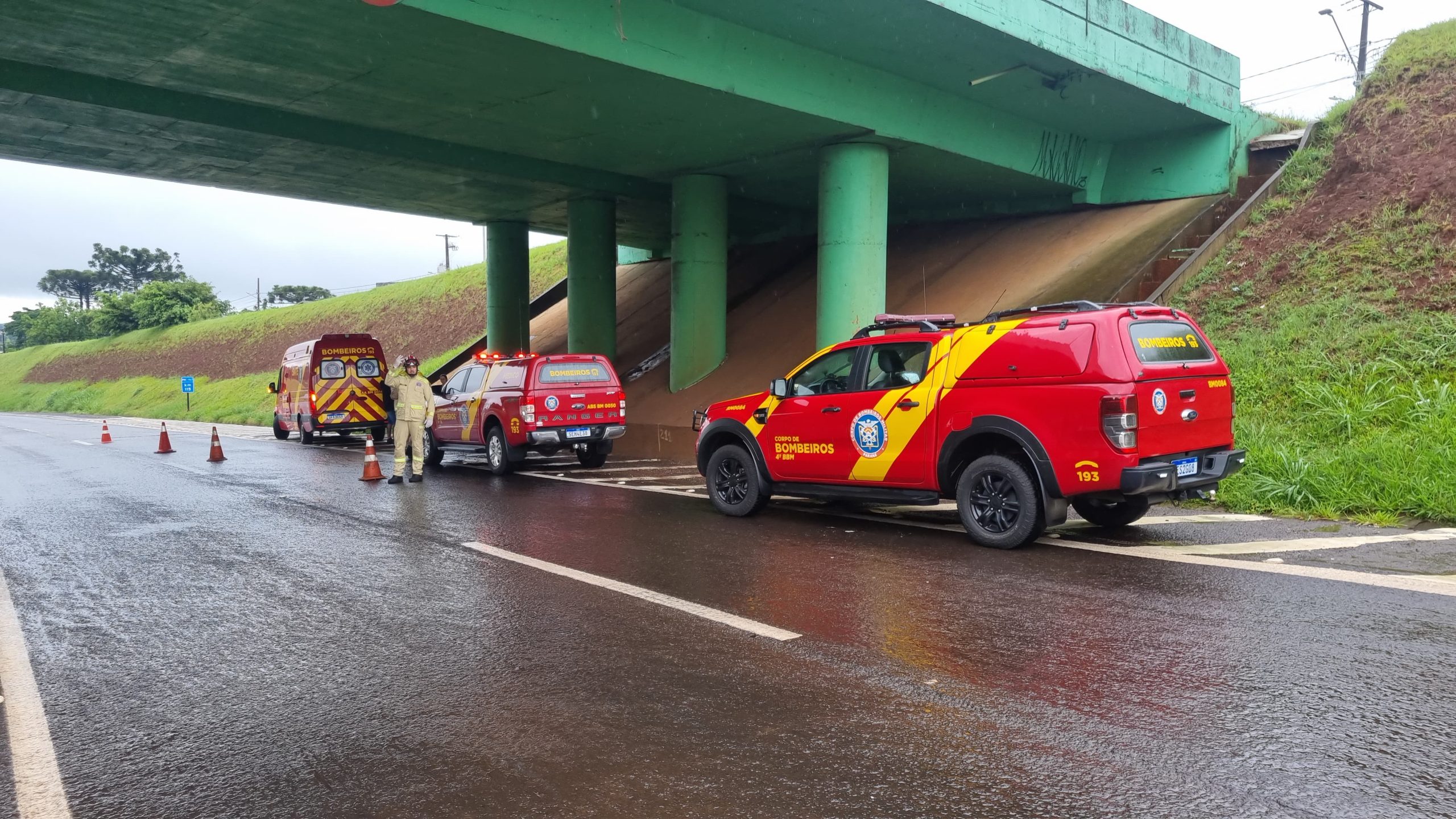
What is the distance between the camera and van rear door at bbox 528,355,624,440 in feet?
46.8

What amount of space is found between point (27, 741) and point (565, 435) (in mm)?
10441

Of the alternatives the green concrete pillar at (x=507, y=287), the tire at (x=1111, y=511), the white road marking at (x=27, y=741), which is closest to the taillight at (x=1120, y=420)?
the tire at (x=1111, y=511)

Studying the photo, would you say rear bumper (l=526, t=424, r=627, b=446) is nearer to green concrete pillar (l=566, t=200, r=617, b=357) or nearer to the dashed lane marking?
the dashed lane marking

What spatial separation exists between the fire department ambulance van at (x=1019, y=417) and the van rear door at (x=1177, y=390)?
0.5 inches

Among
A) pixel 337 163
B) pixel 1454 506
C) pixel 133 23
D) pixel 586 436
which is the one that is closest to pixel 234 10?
pixel 133 23

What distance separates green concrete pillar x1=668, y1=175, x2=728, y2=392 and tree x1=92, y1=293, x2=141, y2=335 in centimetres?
6481

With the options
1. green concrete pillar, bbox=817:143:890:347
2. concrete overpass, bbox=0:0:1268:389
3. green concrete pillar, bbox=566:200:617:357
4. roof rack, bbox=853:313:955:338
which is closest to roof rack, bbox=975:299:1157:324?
roof rack, bbox=853:313:955:338

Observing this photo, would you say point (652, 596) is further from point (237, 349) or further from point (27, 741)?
point (237, 349)

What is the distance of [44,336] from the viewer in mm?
87625

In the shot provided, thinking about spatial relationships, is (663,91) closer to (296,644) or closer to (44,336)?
(296,644)

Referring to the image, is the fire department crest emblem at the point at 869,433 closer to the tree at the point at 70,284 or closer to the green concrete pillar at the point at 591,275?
the green concrete pillar at the point at 591,275

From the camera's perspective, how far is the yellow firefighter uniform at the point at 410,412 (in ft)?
45.3

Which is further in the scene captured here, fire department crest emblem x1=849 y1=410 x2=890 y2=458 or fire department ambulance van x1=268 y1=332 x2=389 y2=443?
fire department ambulance van x1=268 y1=332 x2=389 y2=443

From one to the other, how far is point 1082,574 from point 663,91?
10.6 meters
